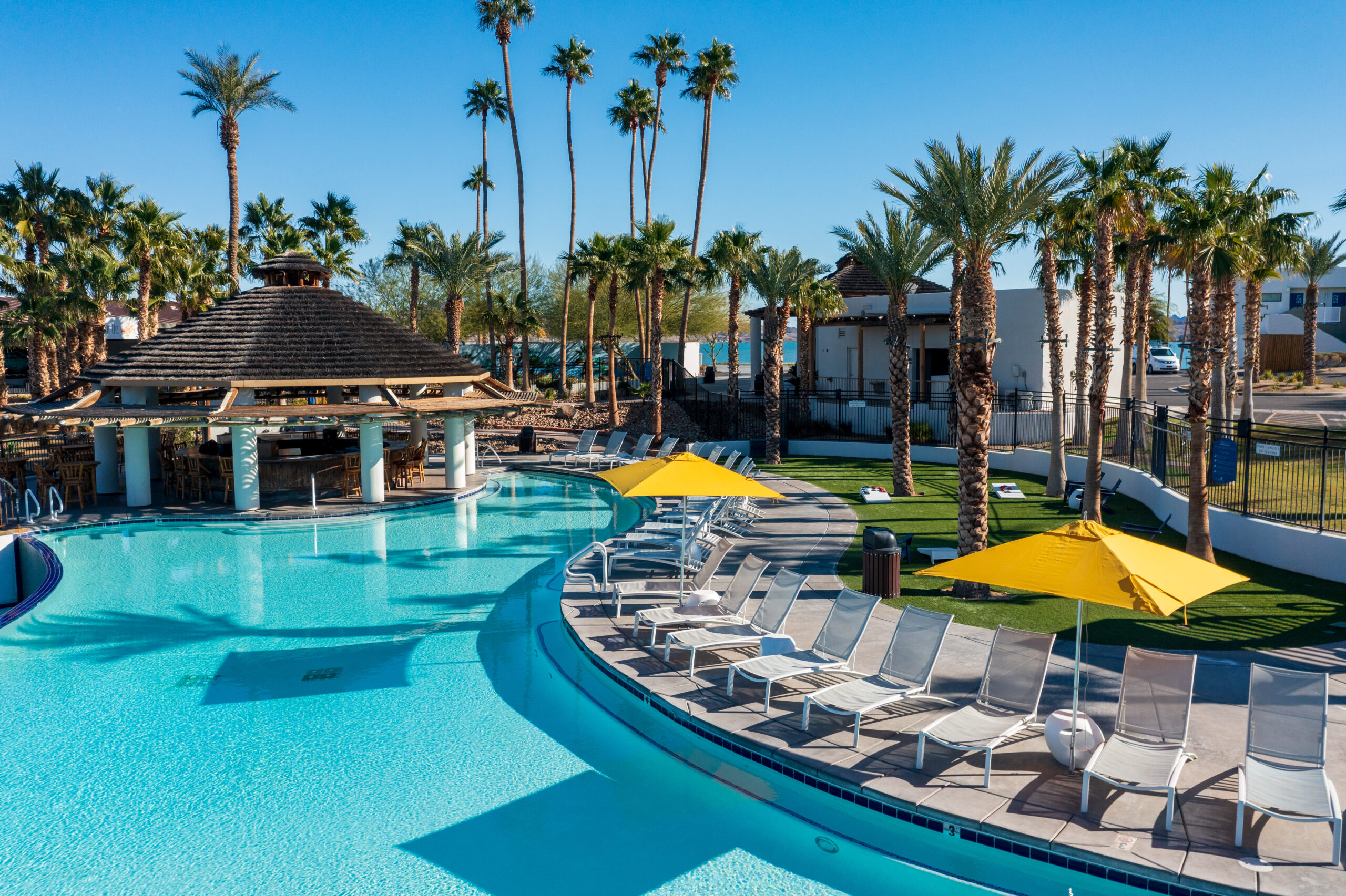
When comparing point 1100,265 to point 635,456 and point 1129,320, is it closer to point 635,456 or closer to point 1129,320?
point 1129,320

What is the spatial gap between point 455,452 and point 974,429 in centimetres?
1413

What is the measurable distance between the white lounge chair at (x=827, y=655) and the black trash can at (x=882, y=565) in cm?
314

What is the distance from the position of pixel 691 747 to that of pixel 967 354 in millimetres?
6521

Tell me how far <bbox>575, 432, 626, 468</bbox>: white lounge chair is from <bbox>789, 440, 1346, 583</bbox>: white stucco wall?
9.86 meters

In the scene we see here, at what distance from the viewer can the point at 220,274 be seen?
34.5 meters

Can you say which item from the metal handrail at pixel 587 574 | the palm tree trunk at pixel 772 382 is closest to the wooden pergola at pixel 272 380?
the palm tree trunk at pixel 772 382

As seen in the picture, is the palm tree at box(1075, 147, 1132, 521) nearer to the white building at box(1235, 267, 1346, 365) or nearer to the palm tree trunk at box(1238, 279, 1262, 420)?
the palm tree trunk at box(1238, 279, 1262, 420)

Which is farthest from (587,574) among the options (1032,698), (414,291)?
(414,291)

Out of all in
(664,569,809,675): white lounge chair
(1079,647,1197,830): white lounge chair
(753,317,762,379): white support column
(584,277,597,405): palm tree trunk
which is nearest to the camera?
(1079,647,1197,830): white lounge chair

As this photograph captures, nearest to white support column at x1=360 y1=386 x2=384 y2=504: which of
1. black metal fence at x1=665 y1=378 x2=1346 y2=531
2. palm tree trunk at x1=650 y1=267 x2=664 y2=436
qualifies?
palm tree trunk at x1=650 y1=267 x2=664 y2=436

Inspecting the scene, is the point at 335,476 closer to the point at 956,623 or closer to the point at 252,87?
the point at 956,623

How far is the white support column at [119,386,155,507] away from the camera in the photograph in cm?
1981

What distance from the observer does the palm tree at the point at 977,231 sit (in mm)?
11578

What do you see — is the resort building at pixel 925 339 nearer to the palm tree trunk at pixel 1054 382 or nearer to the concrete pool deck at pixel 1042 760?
the palm tree trunk at pixel 1054 382
